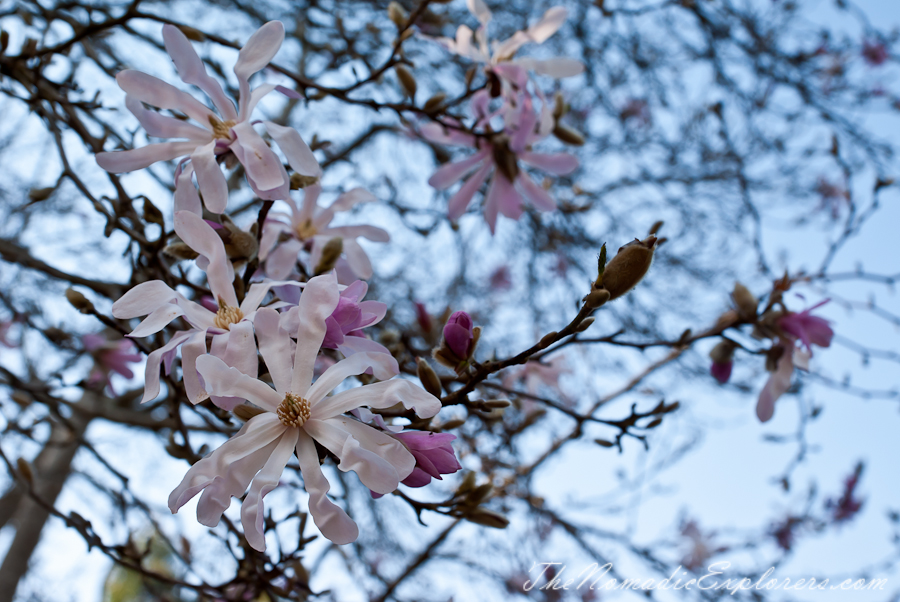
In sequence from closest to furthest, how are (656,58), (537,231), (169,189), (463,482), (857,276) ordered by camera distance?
(463,482) → (857,276) → (169,189) → (537,231) → (656,58)

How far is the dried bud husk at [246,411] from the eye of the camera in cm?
61

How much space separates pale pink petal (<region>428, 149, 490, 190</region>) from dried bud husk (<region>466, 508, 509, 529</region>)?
2.09 ft

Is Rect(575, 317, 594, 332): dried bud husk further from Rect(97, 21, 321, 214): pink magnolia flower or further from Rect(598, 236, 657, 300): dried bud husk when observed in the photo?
Rect(97, 21, 321, 214): pink magnolia flower

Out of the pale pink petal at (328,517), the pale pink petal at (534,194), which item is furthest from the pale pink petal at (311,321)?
the pale pink petal at (534,194)

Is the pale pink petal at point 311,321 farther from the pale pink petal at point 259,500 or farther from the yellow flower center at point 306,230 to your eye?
the yellow flower center at point 306,230

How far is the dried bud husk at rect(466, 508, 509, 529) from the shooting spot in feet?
2.94

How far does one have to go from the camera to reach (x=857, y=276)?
1608 millimetres

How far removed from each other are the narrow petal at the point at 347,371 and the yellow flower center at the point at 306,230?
0.44m

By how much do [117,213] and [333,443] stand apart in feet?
2.07

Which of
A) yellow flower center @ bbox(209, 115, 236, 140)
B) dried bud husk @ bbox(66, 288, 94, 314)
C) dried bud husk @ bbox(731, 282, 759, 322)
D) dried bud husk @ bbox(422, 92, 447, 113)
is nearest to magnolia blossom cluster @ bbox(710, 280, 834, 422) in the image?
dried bud husk @ bbox(731, 282, 759, 322)

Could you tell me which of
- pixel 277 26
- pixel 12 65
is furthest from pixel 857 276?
pixel 12 65

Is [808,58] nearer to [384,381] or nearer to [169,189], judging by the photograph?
[169,189]

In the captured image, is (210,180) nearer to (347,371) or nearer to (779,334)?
(347,371)

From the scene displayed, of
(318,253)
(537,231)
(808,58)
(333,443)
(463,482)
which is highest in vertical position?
(808,58)
